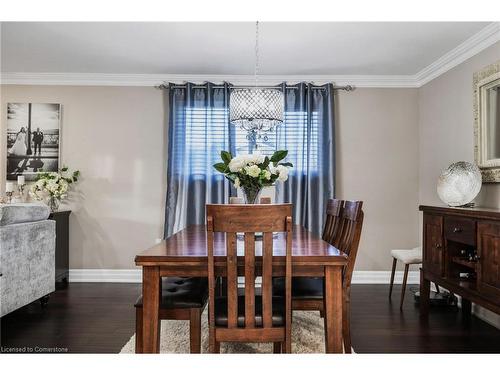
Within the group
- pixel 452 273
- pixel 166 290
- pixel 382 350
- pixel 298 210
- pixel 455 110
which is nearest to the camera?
pixel 166 290

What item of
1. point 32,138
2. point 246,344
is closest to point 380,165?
point 246,344

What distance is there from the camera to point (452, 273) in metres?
3.06

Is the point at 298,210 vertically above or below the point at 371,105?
below

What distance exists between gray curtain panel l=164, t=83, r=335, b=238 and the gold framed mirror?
5.05ft

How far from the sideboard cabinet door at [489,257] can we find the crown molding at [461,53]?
169 centimetres

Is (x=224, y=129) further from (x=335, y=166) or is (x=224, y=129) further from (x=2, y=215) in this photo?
(x=2, y=215)

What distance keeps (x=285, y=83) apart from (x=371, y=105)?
1.07 metres

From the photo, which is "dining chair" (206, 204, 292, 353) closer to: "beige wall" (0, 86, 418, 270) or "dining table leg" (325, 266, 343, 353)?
"dining table leg" (325, 266, 343, 353)

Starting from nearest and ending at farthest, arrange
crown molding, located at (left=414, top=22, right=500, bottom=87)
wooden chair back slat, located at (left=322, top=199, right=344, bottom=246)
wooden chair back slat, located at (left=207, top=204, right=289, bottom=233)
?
wooden chair back slat, located at (left=207, top=204, right=289, bottom=233), wooden chair back slat, located at (left=322, top=199, right=344, bottom=246), crown molding, located at (left=414, top=22, right=500, bottom=87)

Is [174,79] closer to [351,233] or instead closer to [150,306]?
[351,233]

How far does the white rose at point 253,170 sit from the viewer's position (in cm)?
241

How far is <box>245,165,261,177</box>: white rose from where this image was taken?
241 centimetres

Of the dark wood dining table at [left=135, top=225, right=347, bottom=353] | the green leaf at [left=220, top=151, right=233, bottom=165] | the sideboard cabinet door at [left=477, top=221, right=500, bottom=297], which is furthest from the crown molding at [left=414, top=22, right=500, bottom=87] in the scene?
the dark wood dining table at [left=135, top=225, right=347, bottom=353]
